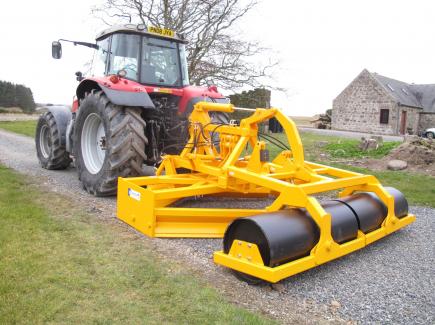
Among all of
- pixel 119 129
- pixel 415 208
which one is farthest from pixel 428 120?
pixel 119 129

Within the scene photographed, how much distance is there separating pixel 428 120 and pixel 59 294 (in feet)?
132

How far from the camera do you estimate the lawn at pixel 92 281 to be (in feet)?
8.89

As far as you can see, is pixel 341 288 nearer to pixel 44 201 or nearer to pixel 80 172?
pixel 44 201

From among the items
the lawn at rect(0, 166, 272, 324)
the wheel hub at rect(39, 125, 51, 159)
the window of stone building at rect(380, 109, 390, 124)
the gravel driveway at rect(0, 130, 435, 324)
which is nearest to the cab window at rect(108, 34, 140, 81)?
the gravel driveway at rect(0, 130, 435, 324)

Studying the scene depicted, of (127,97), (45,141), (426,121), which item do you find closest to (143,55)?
(127,97)

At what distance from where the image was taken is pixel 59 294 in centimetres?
292

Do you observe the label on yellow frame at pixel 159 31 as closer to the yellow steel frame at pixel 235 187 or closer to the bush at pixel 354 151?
the yellow steel frame at pixel 235 187

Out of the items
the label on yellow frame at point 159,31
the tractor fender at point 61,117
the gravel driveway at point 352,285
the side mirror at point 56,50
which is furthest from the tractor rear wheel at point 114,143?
the tractor fender at point 61,117

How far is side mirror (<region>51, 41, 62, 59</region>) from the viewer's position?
696cm

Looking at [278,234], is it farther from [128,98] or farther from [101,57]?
[101,57]

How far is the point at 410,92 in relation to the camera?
3950 centimetres

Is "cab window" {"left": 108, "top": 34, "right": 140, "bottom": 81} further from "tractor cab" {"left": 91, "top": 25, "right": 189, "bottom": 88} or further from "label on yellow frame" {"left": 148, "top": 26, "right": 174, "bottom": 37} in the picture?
"label on yellow frame" {"left": 148, "top": 26, "right": 174, "bottom": 37}

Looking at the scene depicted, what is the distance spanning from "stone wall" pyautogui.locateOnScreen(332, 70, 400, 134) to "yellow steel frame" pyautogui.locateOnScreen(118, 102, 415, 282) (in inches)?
1268

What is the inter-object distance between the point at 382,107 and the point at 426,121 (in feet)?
18.1
